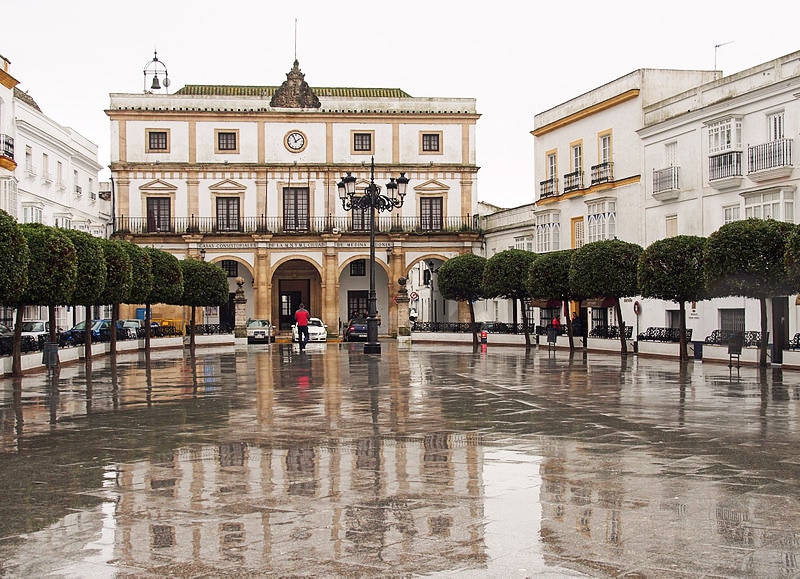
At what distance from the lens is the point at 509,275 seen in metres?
39.1

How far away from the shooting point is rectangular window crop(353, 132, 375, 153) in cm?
5431

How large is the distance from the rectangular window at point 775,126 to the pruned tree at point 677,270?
4588mm

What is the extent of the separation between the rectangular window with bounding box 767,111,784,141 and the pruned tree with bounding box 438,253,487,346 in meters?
15.8

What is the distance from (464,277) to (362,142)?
45.9 ft

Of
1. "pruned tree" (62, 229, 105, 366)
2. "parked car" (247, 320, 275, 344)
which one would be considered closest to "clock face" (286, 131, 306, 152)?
"parked car" (247, 320, 275, 344)

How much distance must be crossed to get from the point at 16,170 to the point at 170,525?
1346 inches

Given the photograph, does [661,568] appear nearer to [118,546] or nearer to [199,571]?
[199,571]

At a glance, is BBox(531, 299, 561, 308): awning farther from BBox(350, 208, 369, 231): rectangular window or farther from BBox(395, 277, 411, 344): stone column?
BBox(350, 208, 369, 231): rectangular window

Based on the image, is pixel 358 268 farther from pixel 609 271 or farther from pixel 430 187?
pixel 609 271

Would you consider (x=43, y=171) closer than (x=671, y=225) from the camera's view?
No

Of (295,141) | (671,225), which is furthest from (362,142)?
(671,225)

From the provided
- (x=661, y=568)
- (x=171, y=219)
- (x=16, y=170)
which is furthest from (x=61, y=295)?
(x=171, y=219)

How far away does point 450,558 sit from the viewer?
19.1ft

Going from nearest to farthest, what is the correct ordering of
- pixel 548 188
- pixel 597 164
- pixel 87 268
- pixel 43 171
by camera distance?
pixel 87 268 < pixel 597 164 < pixel 43 171 < pixel 548 188
